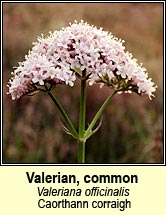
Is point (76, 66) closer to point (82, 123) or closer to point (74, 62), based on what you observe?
point (74, 62)

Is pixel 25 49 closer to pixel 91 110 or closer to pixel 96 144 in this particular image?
pixel 91 110

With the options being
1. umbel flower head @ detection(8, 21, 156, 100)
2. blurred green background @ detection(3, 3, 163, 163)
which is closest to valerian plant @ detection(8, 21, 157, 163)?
umbel flower head @ detection(8, 21, 156, 100)

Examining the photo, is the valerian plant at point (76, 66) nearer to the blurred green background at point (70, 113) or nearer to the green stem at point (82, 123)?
the green stem at point (82, 123)

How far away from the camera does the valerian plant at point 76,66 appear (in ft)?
11.0

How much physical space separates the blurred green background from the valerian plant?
2.18m

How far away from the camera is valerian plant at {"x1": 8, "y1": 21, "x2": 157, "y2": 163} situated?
11.0 feet

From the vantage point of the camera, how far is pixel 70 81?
332 cm

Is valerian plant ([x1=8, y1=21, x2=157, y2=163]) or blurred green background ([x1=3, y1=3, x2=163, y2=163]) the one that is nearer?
valerian plant ([x1=8, y1=21, x2=157, y2=163])

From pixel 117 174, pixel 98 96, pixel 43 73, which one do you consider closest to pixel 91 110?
pixel 98 96

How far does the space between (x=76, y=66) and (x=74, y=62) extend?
0.03m

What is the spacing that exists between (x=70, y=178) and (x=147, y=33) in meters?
6.92

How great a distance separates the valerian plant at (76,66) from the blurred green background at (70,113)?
7.15ft

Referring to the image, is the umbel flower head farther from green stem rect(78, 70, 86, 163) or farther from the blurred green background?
the blurred green background

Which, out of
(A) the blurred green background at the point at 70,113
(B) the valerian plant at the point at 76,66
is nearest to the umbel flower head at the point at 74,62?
(B) the valerian plant at the point at 76,66
